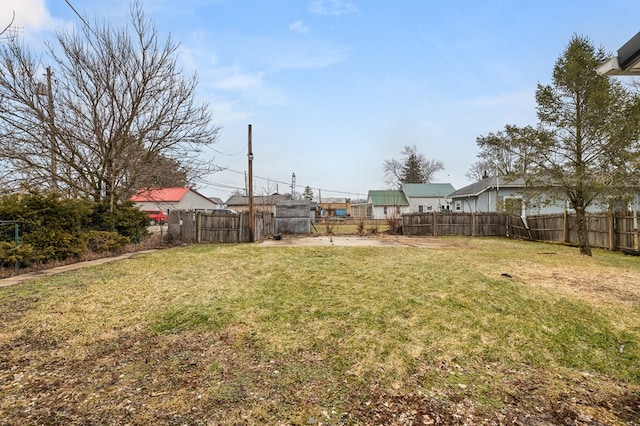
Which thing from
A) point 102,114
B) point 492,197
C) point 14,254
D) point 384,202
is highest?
point 102,114

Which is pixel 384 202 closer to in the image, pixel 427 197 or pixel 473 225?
pixel 427 197

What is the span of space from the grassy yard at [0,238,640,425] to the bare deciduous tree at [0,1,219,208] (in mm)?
6467

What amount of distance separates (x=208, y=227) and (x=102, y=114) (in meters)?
5.46

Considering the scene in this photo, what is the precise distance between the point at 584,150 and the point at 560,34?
3.72 meters

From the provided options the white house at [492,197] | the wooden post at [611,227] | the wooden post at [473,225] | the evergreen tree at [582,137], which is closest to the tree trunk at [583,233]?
the evergreen tree at [582,137]

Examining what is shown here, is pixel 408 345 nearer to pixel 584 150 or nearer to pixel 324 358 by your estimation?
pixel 324 358

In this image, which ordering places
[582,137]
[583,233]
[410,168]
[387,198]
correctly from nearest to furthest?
[582,137]
[583,233]
[387,198]
[410,168]

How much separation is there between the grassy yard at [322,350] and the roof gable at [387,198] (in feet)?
105

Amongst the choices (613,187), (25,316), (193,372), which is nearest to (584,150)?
Answer: (613,187)

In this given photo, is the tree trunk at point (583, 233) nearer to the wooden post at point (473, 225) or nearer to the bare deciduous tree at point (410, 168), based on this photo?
the wooden post at point (473, 225)

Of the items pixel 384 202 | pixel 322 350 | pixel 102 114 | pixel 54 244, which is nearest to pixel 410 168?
pixel 384 202

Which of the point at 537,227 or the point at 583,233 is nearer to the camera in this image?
the point at 583,233

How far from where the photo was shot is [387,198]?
38750mm

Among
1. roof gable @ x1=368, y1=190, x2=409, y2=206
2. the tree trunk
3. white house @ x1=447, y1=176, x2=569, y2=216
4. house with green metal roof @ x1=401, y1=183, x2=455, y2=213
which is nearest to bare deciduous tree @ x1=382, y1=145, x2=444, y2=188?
roof gable @ x1=368, y1=190, x2=409, y2=206
